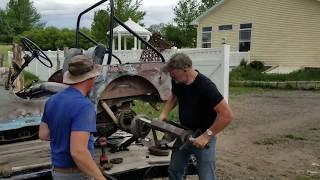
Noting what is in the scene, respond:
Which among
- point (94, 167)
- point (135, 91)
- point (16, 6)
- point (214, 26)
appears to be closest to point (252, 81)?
point (214, 26)

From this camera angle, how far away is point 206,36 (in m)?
29.5

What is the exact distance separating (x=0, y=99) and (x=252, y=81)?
1656 centimetres

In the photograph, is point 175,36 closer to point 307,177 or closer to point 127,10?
point 127,10

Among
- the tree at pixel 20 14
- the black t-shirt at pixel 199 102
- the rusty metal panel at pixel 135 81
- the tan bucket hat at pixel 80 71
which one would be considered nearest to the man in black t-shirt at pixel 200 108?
the black t-shirt at pixel 199 102

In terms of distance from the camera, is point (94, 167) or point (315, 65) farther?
point (315, 65)

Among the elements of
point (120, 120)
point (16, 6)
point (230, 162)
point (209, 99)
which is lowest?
point (230, 162)

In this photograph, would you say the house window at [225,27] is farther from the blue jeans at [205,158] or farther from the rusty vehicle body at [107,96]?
the blue jeans at [205,158]

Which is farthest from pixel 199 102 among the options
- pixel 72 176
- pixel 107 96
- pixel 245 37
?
pixel 245 37

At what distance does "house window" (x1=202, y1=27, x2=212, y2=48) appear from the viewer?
95.6ft

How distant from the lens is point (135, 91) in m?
5.59

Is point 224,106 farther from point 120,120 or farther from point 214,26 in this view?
point 214,26

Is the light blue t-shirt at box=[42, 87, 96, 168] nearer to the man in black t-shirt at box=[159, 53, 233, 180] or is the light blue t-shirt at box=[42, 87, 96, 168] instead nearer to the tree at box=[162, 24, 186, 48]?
the man in black t-shirt at box=[159, 53, 233, 180]

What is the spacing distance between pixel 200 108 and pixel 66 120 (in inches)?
60.0

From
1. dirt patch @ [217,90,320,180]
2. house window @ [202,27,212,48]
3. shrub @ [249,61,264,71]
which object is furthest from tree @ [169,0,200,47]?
dirt patch @ [217,90,320,180]
